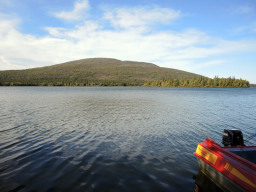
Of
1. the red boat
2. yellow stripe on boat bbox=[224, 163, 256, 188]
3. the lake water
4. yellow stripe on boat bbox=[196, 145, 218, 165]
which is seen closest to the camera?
yellow stripe on boat bbox=[224, 163, 256, 188]

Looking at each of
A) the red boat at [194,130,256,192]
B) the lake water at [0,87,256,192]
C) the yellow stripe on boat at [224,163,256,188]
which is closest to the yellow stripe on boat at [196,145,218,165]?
the red boat at [194,130,256,192]

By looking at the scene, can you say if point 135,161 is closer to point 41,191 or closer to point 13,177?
point 41,191

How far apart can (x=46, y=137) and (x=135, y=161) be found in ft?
29.0

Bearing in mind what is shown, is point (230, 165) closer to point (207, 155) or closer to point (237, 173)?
point (237, 173)

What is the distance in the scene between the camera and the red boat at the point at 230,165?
6.70 meters

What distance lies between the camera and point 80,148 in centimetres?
1254

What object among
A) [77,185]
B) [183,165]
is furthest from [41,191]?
[183,165]

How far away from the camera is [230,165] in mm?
7480

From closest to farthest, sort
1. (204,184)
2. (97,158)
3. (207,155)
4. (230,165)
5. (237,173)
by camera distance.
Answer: (237,173)
(230,165)
(204,184)
(207,155)
(97,158)

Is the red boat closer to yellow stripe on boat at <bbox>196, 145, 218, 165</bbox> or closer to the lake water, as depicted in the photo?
yellow stripe on boat at <bbox>196, 145, 218, 165</bbox>

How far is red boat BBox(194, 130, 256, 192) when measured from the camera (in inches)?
264

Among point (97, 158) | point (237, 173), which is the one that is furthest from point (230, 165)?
point (97, 158)

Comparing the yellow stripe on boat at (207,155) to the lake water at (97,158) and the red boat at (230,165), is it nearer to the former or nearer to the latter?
the red boat at (230,165)

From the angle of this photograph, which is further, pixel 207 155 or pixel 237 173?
pixel 207 155
